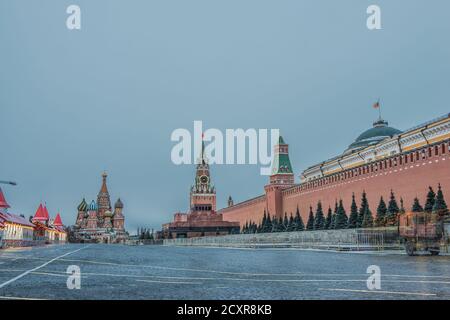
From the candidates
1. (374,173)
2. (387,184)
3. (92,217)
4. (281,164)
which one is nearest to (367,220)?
(387,184)

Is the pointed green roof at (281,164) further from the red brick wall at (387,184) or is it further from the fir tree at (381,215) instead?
the fir tree at (381,215)

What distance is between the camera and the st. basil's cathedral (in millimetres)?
141000

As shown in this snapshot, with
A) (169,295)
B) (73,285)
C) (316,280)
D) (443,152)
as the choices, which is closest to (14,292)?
(73,285)

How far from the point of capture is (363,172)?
140 feet

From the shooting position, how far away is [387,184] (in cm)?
3847

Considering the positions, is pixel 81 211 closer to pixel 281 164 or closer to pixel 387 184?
pixel 281 164

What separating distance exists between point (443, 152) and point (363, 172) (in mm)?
11558

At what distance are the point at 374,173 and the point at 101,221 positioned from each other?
406 feet

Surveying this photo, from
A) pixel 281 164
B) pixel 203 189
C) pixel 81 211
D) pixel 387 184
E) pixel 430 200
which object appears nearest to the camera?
pixel 430 200

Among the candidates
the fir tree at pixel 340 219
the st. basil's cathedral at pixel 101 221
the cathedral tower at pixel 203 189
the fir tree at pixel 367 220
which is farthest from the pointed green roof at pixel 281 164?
the st. basil's cathedral at pixel 101 221

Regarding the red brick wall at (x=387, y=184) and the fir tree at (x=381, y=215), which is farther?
the red brick wall at (x=387, y=184)

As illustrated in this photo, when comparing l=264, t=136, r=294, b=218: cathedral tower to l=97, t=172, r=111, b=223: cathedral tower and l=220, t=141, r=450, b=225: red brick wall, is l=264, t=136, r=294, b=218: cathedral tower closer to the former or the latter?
l=220, t=141, r=450, b=225: red brick wall

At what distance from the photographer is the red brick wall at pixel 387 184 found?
1257 inches
